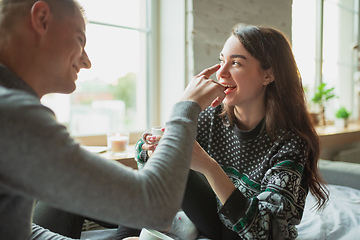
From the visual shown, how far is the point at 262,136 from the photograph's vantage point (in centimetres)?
129

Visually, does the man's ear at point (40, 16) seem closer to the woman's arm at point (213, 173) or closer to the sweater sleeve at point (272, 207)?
the woman's arm at point (213, 173)

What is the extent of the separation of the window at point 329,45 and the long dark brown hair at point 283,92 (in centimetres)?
181

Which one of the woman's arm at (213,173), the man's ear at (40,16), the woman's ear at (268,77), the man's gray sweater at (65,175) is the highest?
the man's ear at (40,16)

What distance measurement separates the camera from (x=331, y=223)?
4.52 feet

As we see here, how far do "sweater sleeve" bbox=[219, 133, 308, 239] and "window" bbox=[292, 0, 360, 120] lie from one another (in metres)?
2.17

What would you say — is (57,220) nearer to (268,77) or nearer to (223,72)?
(223,72)

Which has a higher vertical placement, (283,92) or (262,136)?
(283,92)

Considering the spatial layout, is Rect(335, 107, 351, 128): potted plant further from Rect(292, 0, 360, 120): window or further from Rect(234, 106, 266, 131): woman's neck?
Rect(234, 106, 266, 131): woman's neck

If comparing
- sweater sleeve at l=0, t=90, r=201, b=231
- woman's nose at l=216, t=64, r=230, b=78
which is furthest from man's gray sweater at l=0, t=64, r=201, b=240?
woman's nose at l=216, t=64, r=230, b=78

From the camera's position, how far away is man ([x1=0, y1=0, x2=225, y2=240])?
424 millimetres

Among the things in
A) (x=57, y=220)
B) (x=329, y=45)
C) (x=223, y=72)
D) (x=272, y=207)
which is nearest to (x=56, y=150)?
(x=57, y=220)

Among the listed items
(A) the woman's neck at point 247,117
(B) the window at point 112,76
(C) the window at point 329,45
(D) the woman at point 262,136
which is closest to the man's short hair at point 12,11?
(D) the woman at point 262,136

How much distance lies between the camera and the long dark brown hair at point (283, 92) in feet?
4.08

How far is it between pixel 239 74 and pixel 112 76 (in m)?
1.01
